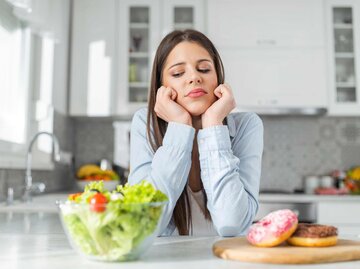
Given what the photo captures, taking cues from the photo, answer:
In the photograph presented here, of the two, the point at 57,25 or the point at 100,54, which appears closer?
the point at 57,25

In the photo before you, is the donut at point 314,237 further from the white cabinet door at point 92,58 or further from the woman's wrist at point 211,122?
the white cabinet door at point 92,58

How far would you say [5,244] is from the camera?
3.03ft

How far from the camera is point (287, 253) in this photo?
72 cm

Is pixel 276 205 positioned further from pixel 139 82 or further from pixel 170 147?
pixel 170 147

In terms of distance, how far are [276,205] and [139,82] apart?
1.40 meters

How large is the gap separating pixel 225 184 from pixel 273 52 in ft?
7.92

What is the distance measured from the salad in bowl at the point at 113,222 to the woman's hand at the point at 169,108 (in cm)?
60

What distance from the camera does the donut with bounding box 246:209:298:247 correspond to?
78cm

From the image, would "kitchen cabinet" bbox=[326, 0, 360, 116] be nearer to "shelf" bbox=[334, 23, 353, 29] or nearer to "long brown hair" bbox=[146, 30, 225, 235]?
"shelf" bbox=[334, 23, 353, 29]

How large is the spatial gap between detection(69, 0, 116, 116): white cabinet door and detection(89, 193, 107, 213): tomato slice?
2745 millimetres

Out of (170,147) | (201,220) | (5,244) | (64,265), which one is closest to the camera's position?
(64,265)

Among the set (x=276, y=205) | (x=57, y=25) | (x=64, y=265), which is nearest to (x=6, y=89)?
(x=57, y=25)

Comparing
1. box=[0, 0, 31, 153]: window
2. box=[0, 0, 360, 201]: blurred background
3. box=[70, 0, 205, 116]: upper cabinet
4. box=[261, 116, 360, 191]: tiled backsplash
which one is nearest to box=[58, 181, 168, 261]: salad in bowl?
box=[0, 0, 31, 153]: window

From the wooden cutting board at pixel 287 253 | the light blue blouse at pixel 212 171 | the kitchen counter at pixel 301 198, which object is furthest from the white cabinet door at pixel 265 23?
the wooden cutting board at pixel 287 253
